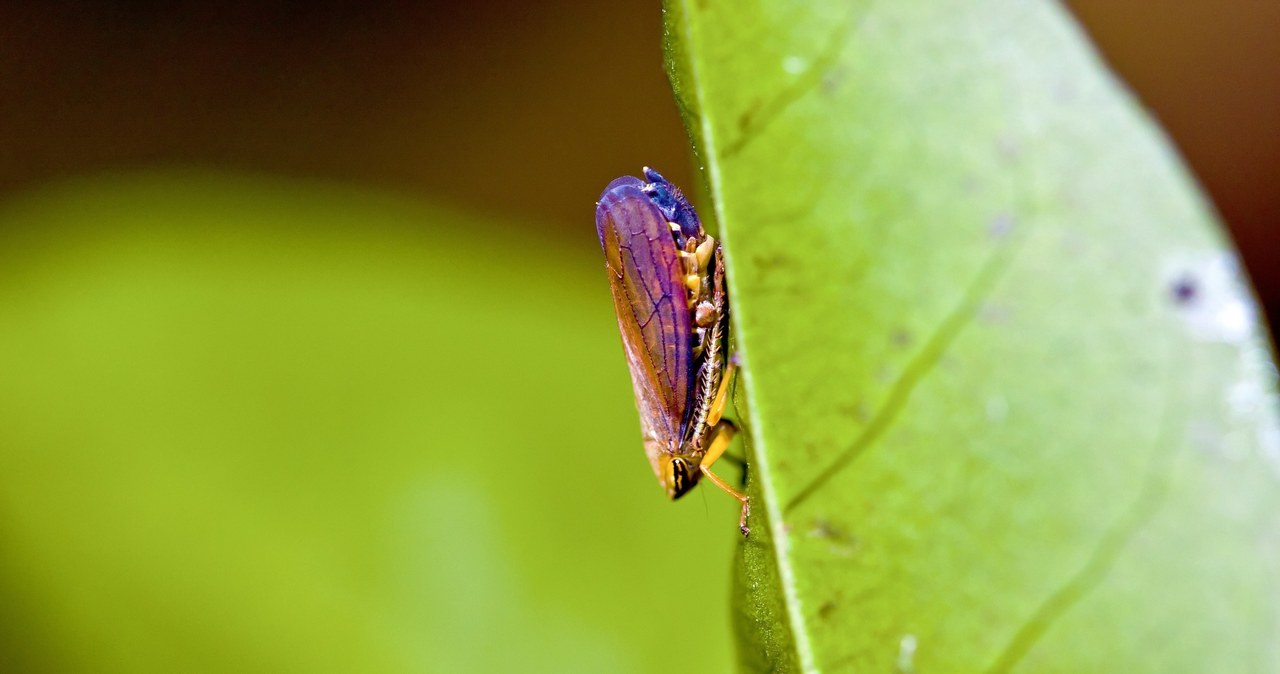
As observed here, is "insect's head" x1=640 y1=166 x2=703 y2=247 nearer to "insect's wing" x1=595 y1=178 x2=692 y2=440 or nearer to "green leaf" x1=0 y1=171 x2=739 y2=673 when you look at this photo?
"insect's wing" x1=595 y1=178 x2=692 y2=440

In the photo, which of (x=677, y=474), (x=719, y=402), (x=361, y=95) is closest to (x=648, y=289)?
(x=719, y=402)

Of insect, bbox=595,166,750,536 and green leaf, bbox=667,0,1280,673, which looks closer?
green leaf, bbox=667,0,1280,673

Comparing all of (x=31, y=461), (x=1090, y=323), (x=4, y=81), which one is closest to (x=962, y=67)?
(x=1090, y=323)

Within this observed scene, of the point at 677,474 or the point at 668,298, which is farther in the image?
the point at 677,474

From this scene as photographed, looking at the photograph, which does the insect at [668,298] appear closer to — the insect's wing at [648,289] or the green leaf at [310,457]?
the insect's wing at [648,289]

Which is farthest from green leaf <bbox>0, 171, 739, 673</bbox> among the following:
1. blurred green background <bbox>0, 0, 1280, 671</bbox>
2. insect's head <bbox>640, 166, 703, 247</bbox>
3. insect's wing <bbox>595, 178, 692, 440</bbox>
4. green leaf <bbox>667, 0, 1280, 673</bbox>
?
green leaf <bbox>667, 0, 1280, 673</bbox>

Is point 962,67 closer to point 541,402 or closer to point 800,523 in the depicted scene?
point 800,523

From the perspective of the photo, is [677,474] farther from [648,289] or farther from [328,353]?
[328,353]
